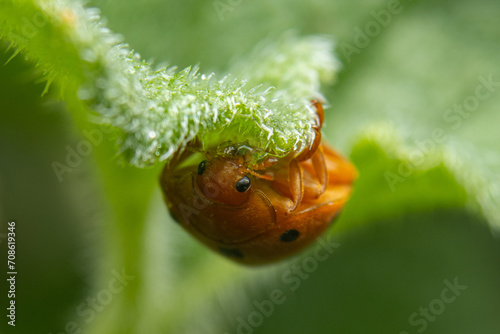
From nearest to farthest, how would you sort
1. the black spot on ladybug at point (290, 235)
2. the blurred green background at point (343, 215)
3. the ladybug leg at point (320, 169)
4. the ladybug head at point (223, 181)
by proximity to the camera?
the ladybug head at point (223, 181), the black spot on ladybug at point (290, 235), the ladybug leg at point (320, 169), the blurred green background at point (343, 215)

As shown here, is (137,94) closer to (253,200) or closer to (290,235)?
(253,200)

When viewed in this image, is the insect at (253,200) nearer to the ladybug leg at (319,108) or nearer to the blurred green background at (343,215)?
the ladybug leg at (319,108)

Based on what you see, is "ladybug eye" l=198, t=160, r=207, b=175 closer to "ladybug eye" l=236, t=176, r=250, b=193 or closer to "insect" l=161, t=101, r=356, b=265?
"insect" l=161, t=101, r=356, b=265

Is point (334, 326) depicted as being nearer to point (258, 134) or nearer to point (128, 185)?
point (128, 185)

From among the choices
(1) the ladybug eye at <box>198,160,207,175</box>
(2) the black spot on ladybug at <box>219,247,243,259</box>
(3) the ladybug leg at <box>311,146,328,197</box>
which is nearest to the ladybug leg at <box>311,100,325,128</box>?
(3) the ladybug leg at <box>311,146,328,197</box>

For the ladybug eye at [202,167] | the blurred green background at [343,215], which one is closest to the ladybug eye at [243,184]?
the ladybug eye at [202,167]

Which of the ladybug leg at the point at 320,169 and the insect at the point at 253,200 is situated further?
the ladybug leg at the point at 320,169
